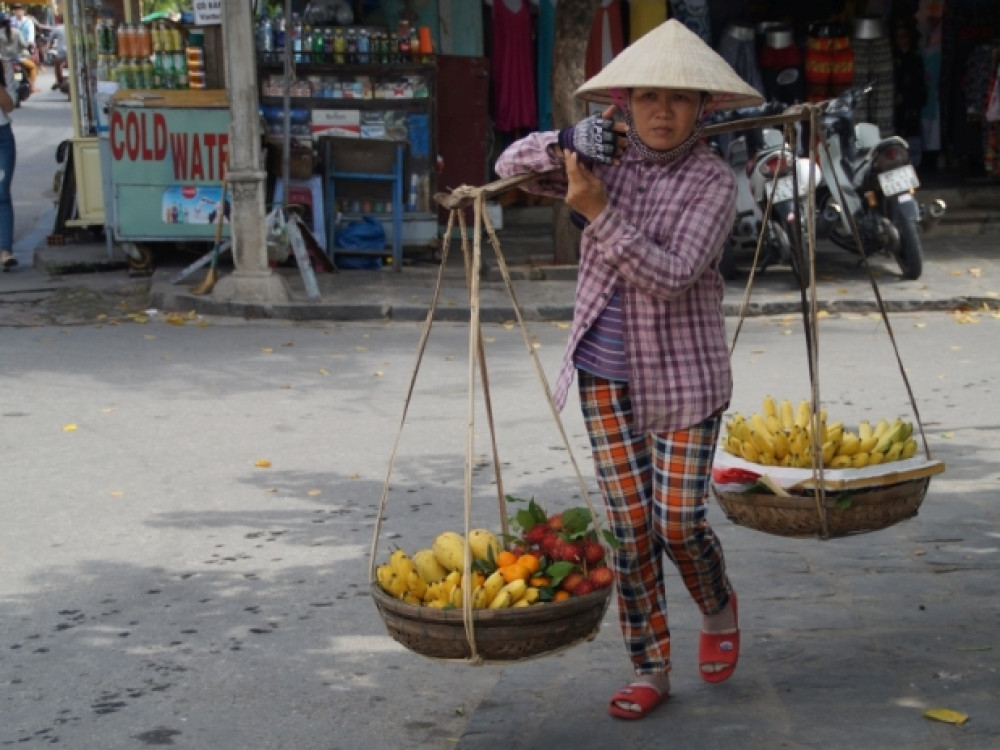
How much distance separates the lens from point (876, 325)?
32.6 ft

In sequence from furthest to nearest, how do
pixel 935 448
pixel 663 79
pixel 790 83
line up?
pixel 790 83
pixel 935 448
pixel 663 79

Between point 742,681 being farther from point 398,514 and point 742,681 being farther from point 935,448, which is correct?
point 935,448

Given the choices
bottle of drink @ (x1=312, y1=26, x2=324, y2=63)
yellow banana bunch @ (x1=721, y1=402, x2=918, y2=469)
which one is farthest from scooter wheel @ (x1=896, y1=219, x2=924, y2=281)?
yellow banana bunch @ (x1=721, y1=402, x2=918, y2=469)

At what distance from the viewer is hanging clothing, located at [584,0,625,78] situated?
13.7 meters

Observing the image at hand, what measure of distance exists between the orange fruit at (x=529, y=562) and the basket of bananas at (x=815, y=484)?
2.70ft

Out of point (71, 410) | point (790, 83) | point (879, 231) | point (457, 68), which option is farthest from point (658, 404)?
point (790, 83)

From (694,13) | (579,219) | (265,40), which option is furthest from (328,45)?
(579,219)

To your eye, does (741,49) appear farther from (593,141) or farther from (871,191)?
(593,141)

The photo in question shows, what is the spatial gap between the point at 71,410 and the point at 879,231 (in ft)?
20.6

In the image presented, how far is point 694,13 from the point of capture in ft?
45.6

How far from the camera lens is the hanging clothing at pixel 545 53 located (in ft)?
44.7

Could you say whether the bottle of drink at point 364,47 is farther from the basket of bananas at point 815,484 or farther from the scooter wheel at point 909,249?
the basket of bananas at point 815,484

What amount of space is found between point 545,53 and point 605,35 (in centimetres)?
58

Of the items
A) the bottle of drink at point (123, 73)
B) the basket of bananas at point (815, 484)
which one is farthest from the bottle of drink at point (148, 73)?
the basket of bananas at point (815, 484)
